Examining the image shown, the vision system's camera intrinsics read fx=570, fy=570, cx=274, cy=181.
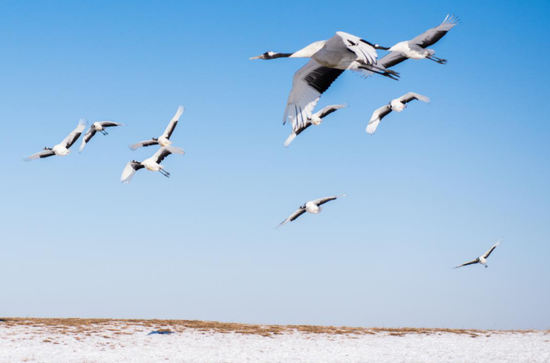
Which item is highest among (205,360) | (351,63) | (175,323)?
(351,63)

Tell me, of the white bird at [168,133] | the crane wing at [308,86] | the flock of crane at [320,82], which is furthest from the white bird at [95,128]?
the crane wing at [308,86]

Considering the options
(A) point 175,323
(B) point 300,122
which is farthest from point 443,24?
(A) point 175,323

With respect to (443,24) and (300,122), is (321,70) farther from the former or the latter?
(443,24)

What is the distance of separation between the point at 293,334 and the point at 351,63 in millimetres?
14956

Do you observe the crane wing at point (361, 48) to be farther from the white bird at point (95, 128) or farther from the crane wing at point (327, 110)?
the white bird at point (95, 128)

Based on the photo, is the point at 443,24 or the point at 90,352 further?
the point at 90,352

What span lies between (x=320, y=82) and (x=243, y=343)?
12.9 meters

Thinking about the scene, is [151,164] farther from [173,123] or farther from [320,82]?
[320,82]

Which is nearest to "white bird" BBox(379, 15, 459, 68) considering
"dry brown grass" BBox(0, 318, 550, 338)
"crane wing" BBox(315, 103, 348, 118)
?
"crane wing" BBox(315, 103, 348, 118)

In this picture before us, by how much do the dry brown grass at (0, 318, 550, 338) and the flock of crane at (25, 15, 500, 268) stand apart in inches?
268

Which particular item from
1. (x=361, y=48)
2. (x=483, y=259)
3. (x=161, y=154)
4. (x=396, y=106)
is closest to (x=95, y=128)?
(x=161, y=154)

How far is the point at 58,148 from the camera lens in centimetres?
2262

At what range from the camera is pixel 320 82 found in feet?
41.0

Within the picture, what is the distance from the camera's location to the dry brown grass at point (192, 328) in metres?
23.8
